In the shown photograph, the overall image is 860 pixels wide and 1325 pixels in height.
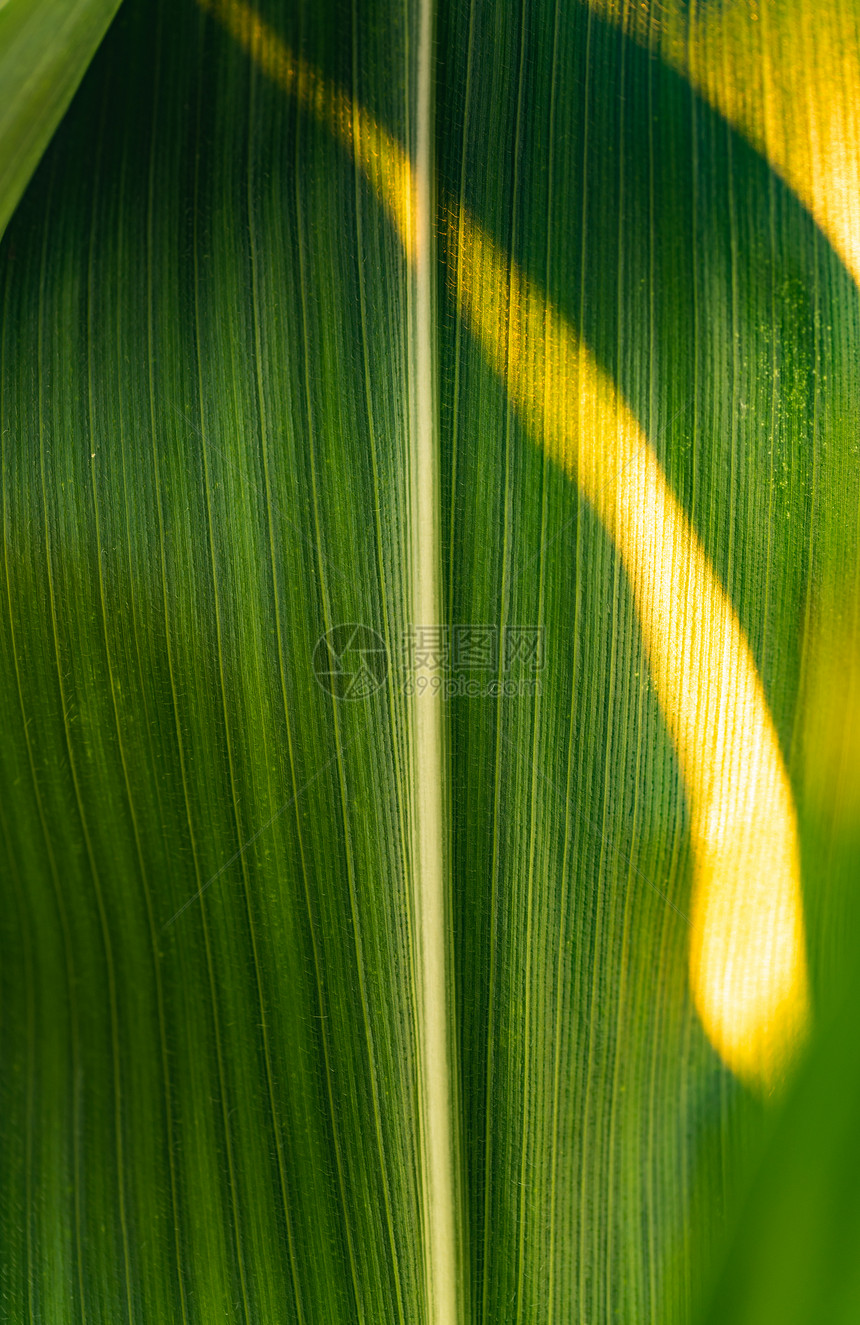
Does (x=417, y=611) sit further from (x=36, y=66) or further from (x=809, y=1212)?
(x=809, y=1212)

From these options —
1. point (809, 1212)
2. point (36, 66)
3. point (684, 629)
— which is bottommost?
point (809, 1212)

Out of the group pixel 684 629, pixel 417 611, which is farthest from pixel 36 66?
pixel 684 629

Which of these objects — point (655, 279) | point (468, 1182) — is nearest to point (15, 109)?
point (655, 279)

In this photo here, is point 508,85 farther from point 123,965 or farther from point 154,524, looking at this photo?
point 123,965

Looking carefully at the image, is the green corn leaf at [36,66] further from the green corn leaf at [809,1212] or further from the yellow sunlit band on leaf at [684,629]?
the green corn leaf at [809,1212]

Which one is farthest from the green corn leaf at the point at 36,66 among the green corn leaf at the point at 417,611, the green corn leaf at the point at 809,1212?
the green corn leaf at the point at 809,1212

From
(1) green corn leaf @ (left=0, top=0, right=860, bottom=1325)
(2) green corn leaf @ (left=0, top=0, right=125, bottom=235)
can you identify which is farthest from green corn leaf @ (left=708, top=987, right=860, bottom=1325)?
(2) green corn leaf @ (left=0, top=0, right=125, bottom=235)

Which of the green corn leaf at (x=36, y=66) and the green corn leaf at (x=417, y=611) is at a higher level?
the green corn leaf at (x=36, y=66)

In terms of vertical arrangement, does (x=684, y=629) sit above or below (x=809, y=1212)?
above
